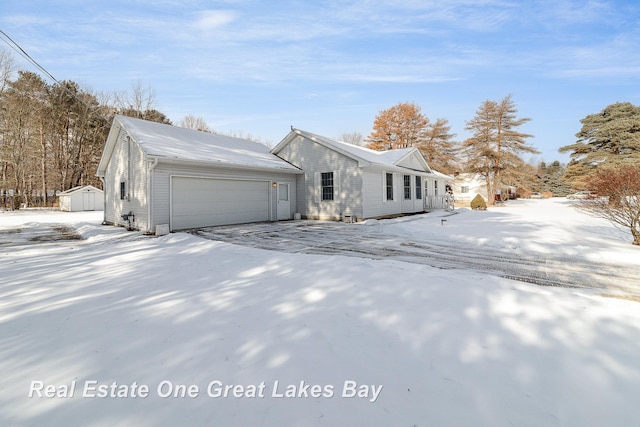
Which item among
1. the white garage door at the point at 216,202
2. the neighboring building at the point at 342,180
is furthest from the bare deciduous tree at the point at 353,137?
the white garage door at the point at 216,202

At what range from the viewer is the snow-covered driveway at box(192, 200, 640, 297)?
4.90m

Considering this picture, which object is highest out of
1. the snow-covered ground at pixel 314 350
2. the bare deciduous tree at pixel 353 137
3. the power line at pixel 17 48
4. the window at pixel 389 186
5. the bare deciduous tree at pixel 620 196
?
the bare deciduous tree at pixel 353 137

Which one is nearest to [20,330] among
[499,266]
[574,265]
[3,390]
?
[3,390]

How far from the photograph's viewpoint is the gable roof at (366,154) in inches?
563

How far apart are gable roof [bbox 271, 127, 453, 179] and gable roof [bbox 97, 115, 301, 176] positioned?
1711 millimetres

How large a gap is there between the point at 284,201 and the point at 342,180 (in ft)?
10.8

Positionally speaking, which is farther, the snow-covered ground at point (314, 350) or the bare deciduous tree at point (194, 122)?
the bare deciduous tree at point (194, 122)

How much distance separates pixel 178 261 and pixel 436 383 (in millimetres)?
5621

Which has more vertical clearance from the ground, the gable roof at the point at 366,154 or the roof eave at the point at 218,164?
the gable roof at the point at 366,154

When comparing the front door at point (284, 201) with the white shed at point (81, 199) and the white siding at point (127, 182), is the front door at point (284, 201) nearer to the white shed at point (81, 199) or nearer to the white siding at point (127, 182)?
the white siding at point (127, 182)

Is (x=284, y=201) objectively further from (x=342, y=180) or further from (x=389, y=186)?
(x=389, y=186)

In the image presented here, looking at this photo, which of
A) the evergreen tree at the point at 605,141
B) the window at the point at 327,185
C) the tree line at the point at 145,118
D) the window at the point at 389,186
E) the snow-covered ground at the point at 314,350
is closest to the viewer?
the snow-covered ground at the point at 314,350

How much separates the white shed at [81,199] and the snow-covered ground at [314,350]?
25235mm

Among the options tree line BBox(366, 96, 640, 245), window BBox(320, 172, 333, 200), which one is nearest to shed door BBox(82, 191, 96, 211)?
window BBox(320, 172, 333, 200)
